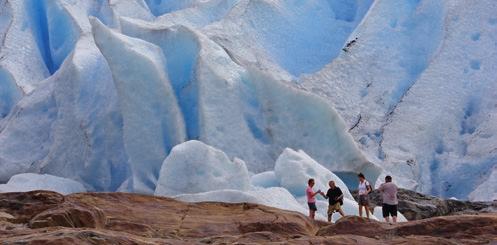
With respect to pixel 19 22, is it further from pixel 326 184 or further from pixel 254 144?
pixel 326 184

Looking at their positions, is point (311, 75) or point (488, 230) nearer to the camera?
point (488, 230)

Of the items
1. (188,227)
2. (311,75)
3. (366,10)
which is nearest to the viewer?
(188,227)

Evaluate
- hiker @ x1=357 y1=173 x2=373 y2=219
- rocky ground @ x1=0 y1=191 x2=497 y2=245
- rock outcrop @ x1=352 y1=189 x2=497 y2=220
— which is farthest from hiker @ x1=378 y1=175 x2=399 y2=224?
rock outcrop @ x1=352 y1=189 x2=497 y2=220

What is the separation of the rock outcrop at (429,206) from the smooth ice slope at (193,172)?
2.42 m

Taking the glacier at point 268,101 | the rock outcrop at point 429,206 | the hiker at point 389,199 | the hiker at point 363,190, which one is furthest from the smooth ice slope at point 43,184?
the hiker at point 389,199

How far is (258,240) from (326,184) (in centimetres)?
648

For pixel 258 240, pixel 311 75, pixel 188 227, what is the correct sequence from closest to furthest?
pixel 258 240 < pixel 188 227 < pixel 311 75

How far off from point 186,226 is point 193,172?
4.89 m

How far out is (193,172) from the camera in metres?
13.7

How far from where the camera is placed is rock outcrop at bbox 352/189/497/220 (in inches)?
575

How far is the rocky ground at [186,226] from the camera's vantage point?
6.78 meters

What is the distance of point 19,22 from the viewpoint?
72.7 feet

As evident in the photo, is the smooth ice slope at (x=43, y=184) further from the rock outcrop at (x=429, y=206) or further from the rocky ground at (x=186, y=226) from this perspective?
the rocky ground at (x=186, y=226)

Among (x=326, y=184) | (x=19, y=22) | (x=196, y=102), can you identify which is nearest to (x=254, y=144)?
(x=196, y=102)
